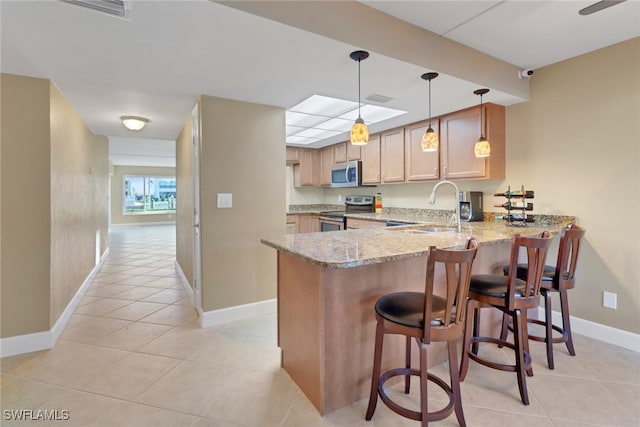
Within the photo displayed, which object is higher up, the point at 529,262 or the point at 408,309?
the point at 529,262

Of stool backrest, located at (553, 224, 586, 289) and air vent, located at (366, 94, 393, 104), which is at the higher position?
air vent, located at (366, 94, 393, 104)

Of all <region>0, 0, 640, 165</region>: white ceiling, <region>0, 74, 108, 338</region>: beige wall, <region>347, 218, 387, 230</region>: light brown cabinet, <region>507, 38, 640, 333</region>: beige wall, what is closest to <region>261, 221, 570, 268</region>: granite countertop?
<region>507, 38, 640, 333</region>: beige wall

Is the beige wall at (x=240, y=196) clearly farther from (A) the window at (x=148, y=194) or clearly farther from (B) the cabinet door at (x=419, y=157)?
(A) the window at (x=148, y=194)

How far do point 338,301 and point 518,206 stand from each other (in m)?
2.41

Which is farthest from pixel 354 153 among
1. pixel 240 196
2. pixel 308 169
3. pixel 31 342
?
pixel 31 342

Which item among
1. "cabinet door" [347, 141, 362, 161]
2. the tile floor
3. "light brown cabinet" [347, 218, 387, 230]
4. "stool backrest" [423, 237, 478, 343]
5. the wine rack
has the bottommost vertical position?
the tile floor

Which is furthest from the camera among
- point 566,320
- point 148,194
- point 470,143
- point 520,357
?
point 148,194

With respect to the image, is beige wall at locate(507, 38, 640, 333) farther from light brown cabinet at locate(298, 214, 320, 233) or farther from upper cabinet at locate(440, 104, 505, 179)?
light brown cabinet at locate(298, 214, 320, 233)

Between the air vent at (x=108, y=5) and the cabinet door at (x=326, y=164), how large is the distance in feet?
13.3

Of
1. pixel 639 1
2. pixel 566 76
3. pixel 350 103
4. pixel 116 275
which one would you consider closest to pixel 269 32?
pixel 350 103

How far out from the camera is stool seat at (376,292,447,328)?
1.43 m

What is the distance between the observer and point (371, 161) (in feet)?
14.8

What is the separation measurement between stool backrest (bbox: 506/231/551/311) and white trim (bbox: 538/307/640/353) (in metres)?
1.35

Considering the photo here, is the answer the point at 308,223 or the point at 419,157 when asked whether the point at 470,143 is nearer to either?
the point at 419,157
